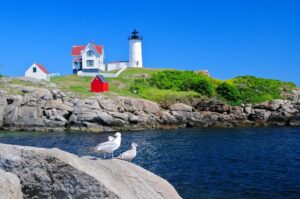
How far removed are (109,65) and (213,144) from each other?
66.6 metres

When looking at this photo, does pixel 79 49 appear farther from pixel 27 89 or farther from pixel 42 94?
pixel 42 94

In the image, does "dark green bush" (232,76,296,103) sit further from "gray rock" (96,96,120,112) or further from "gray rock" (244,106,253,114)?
"gray rock" (96,96,120,112)

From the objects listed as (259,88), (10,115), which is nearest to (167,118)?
(259,88)

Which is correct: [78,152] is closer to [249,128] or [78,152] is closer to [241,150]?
[241,150]

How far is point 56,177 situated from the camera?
412 inches

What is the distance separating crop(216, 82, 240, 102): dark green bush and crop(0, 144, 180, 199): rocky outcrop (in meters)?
75.5

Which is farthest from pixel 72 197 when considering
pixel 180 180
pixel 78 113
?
pixel 78 113

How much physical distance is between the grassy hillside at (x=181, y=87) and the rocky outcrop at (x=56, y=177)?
65437 millimetres

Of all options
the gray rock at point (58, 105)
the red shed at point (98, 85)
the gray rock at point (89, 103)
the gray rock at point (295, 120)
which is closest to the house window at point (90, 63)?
the red shed at point (98, 85)

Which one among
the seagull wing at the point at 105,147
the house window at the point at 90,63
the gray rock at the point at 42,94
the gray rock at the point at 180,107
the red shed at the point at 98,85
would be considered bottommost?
the seagull wing at the point at 105,147

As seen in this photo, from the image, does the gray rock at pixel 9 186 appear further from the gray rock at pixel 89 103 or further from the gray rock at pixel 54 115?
the gray rock at pixel 89 103

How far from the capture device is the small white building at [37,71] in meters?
94.3

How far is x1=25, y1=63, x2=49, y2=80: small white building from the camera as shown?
309 ft

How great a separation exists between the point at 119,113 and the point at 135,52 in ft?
149
